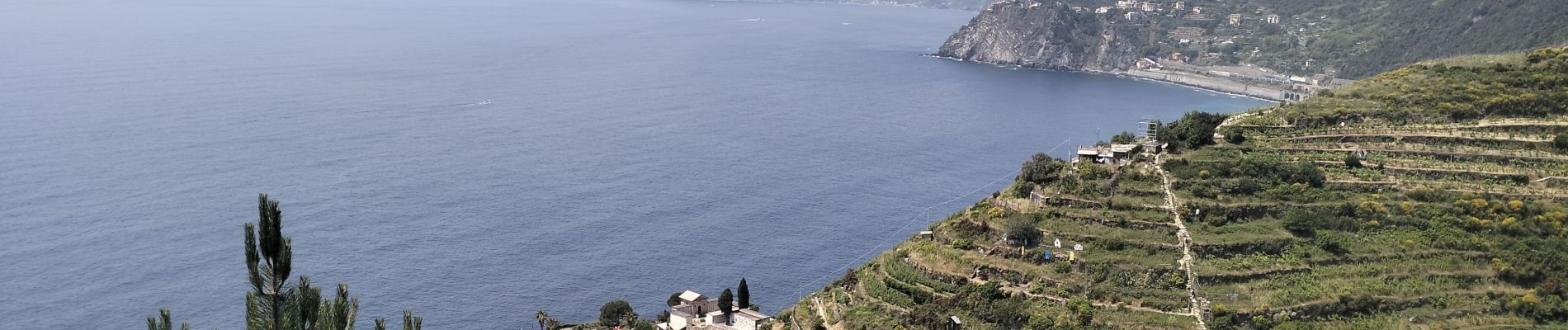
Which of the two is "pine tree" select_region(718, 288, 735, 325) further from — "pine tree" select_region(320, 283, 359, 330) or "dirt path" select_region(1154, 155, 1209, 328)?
"pine tree" select_region(320, 283, 359, 330)

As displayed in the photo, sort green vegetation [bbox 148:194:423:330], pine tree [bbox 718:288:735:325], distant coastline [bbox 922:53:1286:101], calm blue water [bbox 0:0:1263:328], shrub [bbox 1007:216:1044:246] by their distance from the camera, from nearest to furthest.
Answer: green vegetation [bbox 148:194:423:330] → shrub [bbox 1007:216:1044:246] → pine tree [bbox 718:288:735:325] → calm blue water [bbox 0:0:1263:328] → distant coastline [bbox 922:53:1286:101]

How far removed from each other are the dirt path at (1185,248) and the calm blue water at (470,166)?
20495 mm

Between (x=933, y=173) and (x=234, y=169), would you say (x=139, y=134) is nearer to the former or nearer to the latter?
(x=234, y=169)

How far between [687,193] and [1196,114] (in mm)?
38401

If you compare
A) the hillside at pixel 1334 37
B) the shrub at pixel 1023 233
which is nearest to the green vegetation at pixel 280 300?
the shrub at pixel 1023 233

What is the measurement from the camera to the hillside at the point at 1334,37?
14888 centimetres

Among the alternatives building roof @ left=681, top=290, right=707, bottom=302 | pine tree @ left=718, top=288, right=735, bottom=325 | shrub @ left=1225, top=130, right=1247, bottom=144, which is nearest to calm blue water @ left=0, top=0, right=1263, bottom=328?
building roof @ left=681, top=290, right=707, bottom=302

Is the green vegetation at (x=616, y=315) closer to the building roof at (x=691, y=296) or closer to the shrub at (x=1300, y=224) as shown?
the building roof at (x=691, y=296)

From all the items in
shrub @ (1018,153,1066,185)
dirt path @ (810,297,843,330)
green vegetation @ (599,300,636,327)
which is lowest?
green vegetation @ (599,300,636,327)

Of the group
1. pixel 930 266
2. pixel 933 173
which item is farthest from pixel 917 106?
pixel 930 266

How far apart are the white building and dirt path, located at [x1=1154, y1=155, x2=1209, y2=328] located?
629 inches

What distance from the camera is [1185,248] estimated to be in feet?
150

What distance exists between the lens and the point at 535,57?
16862 centimetres

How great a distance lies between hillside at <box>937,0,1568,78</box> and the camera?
5861 inches
